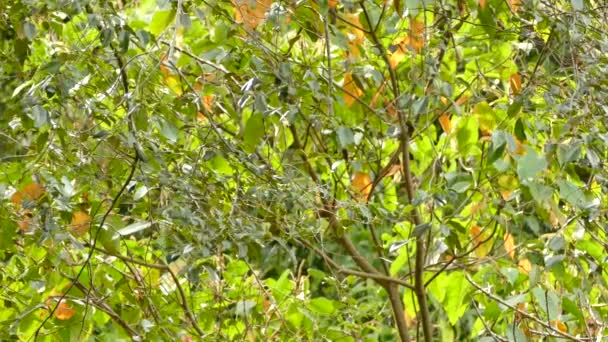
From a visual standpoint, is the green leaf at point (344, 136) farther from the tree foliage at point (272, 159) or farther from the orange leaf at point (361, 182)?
the orange leaf at point (361, 182)

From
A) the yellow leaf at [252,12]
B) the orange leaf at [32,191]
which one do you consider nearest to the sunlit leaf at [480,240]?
the yellow leaf at [252,12]

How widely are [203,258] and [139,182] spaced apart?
0.19 m

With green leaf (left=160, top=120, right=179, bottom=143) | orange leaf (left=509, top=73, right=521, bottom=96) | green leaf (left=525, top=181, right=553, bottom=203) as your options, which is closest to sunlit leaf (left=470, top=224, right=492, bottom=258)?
orange leaf (left=509, top=73, right=521, bottom=96)

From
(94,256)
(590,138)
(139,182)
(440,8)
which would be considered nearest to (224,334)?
(94,256)

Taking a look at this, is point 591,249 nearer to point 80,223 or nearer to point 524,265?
point 524,265

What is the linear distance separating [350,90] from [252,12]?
607mm

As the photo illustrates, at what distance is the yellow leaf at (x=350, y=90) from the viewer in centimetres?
247

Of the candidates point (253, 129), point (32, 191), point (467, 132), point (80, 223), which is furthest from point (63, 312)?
point (467, 132)

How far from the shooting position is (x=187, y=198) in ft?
6.58

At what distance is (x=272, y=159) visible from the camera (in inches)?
101

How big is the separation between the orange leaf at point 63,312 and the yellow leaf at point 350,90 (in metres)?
0.74

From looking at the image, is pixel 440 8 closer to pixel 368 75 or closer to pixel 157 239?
pixel 368 75

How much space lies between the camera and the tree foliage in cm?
193

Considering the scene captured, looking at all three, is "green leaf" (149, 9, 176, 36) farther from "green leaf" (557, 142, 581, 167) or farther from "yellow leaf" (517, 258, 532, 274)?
"yellow leaf" (517, 258, 532, 274)
